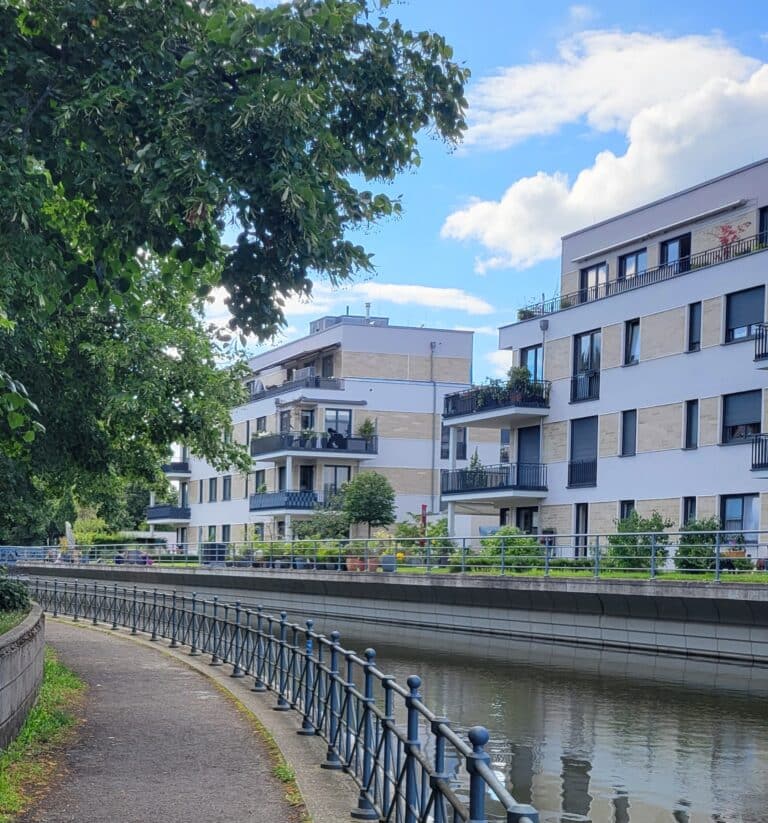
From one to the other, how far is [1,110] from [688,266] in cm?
3094

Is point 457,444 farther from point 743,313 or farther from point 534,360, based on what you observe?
point 743,313

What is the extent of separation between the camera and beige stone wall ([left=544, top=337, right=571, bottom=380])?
43.0 metres

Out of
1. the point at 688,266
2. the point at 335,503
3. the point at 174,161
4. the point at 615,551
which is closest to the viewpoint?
the point at 174,161

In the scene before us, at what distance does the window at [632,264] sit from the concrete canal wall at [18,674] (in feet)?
97.4

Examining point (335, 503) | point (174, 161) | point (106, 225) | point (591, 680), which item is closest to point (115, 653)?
point (591, 680)

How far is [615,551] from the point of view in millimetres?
30172

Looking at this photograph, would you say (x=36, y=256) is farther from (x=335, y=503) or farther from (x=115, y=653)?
(x=335, y=503)

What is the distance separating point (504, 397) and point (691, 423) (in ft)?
28.9

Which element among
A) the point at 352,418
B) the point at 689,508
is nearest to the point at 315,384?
the point at 352,418

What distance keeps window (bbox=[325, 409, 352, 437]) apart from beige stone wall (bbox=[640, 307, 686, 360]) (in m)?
27.0

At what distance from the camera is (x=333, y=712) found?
35.2ft

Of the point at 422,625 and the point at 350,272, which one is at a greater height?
the point at 350,272

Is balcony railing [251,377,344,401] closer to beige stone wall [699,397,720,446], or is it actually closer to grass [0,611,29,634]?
beige stone wall [699,397,720,446]

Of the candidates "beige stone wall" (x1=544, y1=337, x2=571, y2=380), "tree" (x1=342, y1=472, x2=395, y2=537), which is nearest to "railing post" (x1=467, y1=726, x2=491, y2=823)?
"beige stone wall" (x1=544, y1=337, x2=571, y2=380)
